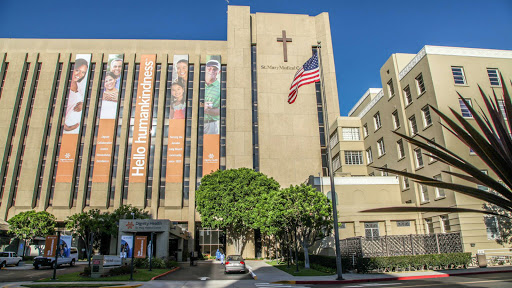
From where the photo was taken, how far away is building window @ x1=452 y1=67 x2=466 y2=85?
1351 inches

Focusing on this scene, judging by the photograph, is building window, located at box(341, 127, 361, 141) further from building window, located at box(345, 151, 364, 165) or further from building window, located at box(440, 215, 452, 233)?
building window, located at box(440, 215, 452, 233)

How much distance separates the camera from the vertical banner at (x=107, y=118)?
5628cm

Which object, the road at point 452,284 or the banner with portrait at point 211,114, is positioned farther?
the banner with portrait at point 211,114

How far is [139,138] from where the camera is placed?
57.9 metres

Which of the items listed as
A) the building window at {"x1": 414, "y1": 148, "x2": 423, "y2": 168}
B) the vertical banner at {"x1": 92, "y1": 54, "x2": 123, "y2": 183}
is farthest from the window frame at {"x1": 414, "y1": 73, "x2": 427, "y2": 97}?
the vertical banner at {"x1": 92, "y1": 54, "x2": 123, "y2": 183}

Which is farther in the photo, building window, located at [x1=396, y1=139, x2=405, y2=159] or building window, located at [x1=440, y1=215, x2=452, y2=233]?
building window, located at [x1=396, y1=139, x2=405, y2=159]

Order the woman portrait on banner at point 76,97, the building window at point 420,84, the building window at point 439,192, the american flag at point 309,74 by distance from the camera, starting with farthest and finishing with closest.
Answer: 1. the woman portrait on banner at point 76,97
2. the building window at point 420,84
3. the building window at point 439,192
4. the american flag at point 309,74

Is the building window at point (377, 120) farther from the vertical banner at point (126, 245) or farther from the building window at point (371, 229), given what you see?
the vertical banner at point (126, 245)

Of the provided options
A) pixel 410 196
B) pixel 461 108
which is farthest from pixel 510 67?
pixel 410 196

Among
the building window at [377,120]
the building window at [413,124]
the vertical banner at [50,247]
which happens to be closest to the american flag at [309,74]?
the building window at [413,124]

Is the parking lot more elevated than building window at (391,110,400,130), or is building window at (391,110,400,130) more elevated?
building window at (391,110,400,130)

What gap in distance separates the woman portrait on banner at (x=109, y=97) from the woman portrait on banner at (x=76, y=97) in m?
3.88

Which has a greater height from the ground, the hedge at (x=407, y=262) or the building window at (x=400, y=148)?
the building window at (x=400, y=148)

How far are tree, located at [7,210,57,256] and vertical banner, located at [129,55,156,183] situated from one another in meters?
13.1
